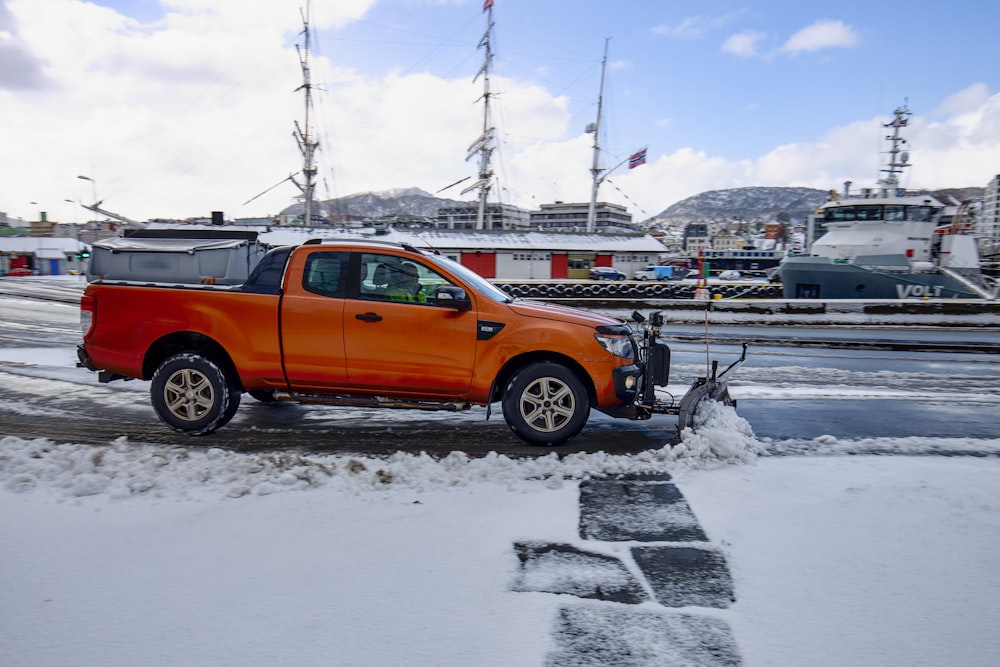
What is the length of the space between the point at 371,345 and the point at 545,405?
166cm

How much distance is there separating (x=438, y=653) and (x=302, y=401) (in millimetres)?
3619

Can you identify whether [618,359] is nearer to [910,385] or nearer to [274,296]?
[274,296]

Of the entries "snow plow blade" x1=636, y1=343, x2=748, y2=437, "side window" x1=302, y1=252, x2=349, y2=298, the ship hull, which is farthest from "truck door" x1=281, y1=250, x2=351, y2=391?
the ship hull

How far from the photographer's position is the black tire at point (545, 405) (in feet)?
17.7

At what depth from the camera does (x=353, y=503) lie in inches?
161

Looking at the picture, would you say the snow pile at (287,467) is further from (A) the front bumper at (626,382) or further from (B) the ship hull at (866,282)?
(B) the ship hull at (866,282)

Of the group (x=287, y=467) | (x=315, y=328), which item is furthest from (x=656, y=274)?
(x=287, y=467)

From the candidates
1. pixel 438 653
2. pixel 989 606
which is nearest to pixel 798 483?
pixel 989 606

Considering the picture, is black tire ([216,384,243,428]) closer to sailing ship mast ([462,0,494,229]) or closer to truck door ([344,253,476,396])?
truck door ([344,253,476,396])

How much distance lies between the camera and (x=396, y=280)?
18.5 feet

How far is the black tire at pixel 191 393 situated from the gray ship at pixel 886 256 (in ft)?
79.1

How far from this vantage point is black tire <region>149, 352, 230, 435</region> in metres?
5.61

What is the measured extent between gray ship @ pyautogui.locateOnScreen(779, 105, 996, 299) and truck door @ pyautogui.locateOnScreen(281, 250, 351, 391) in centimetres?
2338

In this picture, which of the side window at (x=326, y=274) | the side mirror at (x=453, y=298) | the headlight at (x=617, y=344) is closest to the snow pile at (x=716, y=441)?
the headlight at (x=617, y=344)
